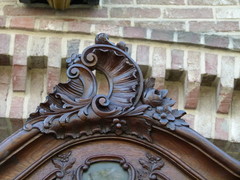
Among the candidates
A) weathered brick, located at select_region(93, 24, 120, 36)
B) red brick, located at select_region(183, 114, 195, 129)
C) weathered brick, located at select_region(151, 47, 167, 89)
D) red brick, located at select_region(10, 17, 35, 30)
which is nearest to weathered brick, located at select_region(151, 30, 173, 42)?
weathered brick, located at select_region(151, 47, 167, 89)

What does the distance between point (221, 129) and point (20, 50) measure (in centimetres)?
126

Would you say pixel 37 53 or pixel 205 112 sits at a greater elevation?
pixel 37 53

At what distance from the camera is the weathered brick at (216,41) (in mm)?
3951

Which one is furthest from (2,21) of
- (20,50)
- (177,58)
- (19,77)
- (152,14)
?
(177,58)

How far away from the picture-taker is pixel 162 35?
3.95 meters

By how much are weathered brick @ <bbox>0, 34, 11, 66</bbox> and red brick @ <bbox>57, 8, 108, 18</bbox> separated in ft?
1.27

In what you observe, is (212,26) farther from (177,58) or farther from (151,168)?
(151,168)

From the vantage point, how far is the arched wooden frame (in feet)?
10.5

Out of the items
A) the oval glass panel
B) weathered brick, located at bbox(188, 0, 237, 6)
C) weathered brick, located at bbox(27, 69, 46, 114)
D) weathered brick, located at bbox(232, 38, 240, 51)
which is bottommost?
the oval glass panel

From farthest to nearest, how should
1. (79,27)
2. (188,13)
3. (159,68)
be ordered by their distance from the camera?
(188,13), (79,27), (159,68)

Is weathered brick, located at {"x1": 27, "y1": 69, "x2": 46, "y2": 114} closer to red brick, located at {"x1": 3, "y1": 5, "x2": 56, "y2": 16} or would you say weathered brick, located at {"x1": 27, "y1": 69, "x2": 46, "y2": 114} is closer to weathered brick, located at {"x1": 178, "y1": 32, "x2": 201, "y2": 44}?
red brick, located at {"x1": 3, "y1": 5, "x2": 56, "y2": 16}

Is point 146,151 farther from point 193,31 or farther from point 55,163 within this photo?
point 193,31

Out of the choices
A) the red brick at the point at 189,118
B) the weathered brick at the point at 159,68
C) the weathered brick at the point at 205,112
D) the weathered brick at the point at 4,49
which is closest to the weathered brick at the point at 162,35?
the weathered brick at the point at 159,68

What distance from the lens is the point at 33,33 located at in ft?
12.9
